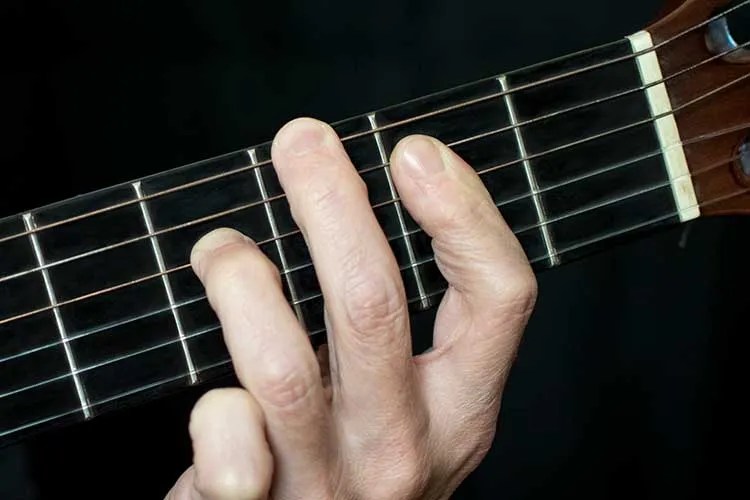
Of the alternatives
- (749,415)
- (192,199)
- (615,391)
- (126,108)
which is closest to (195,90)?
(126,108)

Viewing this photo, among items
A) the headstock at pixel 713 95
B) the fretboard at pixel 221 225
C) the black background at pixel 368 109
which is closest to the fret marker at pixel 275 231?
the fretboard at pixel 221 225

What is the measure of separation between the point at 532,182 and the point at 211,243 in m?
0.24

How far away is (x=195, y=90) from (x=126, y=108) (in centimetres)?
6

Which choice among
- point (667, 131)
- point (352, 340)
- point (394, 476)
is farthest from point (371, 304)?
point (667, 131)

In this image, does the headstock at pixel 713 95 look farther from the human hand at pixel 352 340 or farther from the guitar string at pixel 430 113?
the human hand at pixel 352 340

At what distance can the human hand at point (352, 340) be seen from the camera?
1.97ft

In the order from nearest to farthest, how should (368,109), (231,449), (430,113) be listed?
(231,449), (430,113), (368,109)

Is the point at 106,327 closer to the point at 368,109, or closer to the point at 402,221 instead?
the point at 402,221

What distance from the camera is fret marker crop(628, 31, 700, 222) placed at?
717mm

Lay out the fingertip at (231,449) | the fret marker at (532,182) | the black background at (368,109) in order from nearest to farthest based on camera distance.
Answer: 1. the fingertip at (231,449)
2. the fret marker at (532,182)
3. the black background at (368,109)

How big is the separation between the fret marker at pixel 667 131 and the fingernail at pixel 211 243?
12.8 inches

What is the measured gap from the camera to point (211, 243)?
643mm

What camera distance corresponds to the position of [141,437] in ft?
2.92

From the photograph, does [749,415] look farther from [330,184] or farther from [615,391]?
[330,184]
